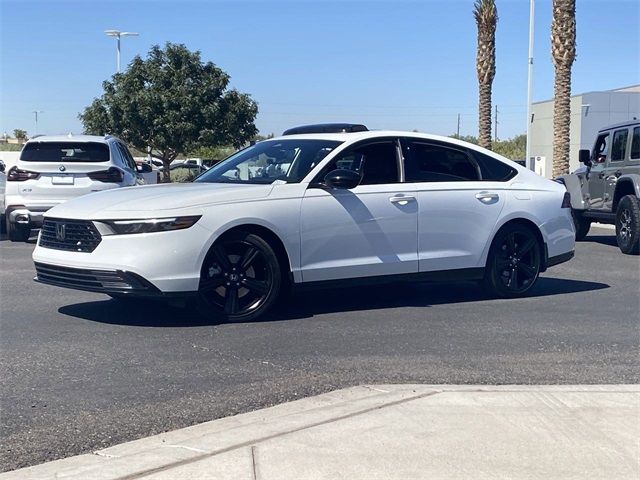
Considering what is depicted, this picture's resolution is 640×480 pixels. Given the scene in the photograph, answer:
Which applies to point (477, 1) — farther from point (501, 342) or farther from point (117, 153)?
point (501, 342)

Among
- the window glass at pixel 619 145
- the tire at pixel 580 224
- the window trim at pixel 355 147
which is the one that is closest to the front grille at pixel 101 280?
the window trim at pixel 355 147

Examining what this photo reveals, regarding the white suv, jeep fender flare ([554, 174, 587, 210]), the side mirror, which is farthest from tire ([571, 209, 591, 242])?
the side mirror

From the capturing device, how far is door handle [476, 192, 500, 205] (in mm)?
8836

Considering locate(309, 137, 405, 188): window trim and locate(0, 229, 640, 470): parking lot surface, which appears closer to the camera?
locate(0, 229, 640, 470): parking lot surface

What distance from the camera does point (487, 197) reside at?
888 centimetres

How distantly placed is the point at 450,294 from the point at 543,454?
4.89 meters

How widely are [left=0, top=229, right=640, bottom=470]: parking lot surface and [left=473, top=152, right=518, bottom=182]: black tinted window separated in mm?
1239

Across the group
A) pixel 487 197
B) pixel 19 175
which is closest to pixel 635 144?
pixel 487 197

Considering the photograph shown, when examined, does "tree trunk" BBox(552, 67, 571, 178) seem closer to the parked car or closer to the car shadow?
the parked car

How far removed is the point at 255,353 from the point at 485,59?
26.6m

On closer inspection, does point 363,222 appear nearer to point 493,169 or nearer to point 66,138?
point 493,169

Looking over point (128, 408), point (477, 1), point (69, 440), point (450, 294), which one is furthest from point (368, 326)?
point (477, 1)

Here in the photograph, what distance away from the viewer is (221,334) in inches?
282

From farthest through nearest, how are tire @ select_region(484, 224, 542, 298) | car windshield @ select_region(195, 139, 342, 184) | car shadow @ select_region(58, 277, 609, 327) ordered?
tire @ select_region(484, 224, 542, 298)
car windshield @ select_region(195, 139, 342, 184)
car shadow @ select_region(58, 277, 609, 327)
